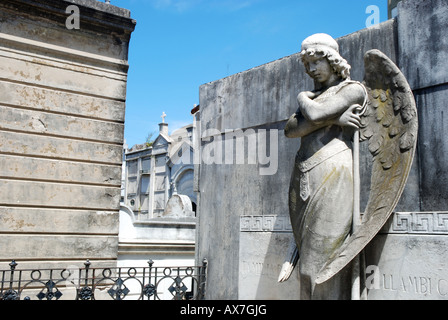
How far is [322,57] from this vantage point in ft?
12.4

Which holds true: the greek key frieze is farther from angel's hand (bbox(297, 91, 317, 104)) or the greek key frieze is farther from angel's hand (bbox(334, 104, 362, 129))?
angel's hand (bbox(297, 91, 317, 104))

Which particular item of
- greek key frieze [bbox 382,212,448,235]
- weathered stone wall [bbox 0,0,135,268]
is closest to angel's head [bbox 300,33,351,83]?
greek key frieze [bbox 382,212,448,235]

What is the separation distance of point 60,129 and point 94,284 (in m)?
2.65

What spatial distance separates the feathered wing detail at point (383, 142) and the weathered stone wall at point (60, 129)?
5590 mm

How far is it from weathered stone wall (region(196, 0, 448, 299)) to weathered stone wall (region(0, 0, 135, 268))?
2.11 meters

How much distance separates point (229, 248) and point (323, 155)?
3.21m

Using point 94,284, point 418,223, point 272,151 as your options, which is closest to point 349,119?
point 418,223

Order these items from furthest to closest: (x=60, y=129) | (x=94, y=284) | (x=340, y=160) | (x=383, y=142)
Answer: (x=60, y=129) → (x=94, y=284) → (x=383, y=142) → (x=340, y=160)

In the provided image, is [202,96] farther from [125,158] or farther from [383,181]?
[125,158]

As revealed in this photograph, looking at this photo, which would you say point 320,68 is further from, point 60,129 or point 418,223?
point 60,129

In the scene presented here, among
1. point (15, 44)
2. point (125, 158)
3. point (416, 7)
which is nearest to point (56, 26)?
point (15, 44)

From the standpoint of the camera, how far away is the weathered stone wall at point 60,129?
24.8 feet

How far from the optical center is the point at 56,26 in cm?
814

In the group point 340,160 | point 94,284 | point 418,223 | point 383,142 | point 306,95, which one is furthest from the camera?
point 94,284
